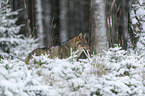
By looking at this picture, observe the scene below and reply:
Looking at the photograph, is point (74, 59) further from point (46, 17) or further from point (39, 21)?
point (46, 17)

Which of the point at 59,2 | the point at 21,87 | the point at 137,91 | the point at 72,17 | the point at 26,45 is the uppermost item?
the point at 59,2

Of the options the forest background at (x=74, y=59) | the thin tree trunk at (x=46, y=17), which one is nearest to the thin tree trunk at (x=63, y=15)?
the forest background at (x=74, y=59)

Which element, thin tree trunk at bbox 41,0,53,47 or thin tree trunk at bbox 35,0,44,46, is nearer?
thin tree trunk at bbox 35,0,44,46

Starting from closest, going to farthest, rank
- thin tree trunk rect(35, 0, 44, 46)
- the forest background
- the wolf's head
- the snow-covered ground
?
the snow-covered ground, the forest background, the wolf's head, thin tree trunk rect(35, 0, 44, 46)

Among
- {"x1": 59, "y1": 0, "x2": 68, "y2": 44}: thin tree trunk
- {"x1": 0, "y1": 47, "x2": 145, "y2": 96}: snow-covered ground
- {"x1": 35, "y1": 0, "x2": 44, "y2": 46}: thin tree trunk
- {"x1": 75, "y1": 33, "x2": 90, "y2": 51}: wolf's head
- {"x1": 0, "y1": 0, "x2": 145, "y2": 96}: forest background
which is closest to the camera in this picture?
{"x1": 0, "y1": 47, "x2": 145, "y2": 96}: snow-covered ground

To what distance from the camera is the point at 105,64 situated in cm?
342

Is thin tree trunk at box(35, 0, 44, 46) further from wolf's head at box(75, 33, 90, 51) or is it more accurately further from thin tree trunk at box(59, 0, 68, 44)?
wolf's head at box(75, 33, 90, 51)

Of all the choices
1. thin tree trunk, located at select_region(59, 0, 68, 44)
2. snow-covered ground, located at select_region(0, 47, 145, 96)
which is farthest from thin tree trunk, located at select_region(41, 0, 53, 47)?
snow-covered ground, located at select_region(0, 47, 145, 96)

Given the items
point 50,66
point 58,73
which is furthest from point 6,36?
point 58,73

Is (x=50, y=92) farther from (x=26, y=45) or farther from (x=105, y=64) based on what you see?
(x=26, y=45)

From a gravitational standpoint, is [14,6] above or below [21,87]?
above

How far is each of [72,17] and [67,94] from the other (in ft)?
13.5

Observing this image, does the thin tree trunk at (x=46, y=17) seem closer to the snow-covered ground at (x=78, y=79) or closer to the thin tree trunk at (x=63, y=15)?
the thin tree trunk at (x=63, y=15)

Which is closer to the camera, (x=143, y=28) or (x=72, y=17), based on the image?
(x=143, y=28)
